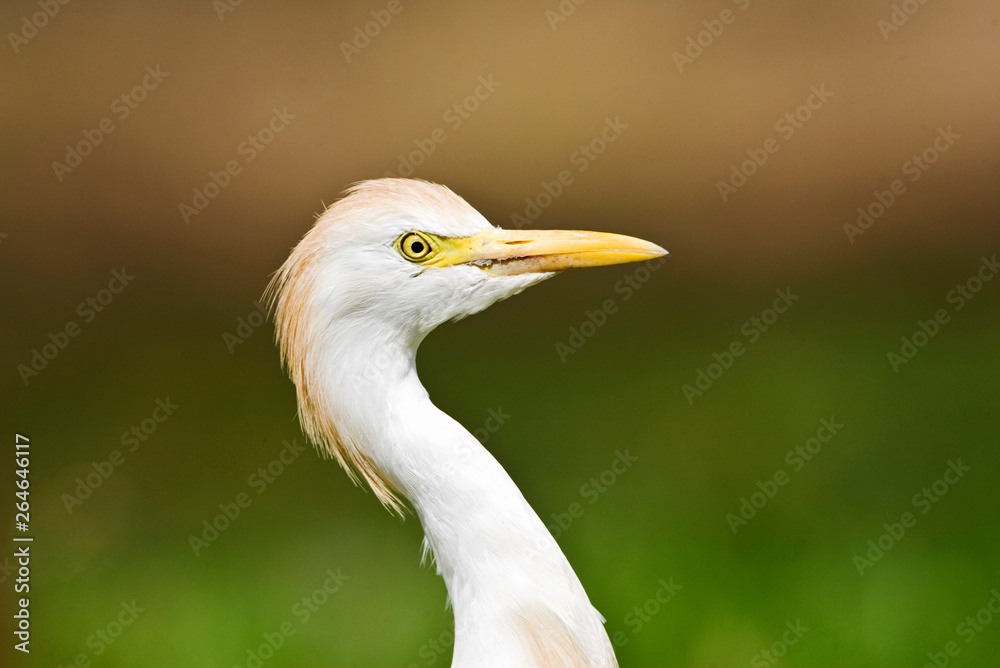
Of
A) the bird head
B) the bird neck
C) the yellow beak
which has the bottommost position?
the bird neck

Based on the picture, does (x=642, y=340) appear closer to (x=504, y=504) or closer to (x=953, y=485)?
(x=953, y=485)

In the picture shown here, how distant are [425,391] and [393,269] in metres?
0.15

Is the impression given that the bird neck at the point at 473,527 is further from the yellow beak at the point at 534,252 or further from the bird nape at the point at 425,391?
the yellow beak at the point at 534,252

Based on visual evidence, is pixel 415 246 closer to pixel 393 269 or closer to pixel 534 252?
pixel 393 269

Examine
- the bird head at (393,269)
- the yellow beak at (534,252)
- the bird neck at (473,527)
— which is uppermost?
the yellow beak at (534,252)

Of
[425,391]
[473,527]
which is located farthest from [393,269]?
[473,527]

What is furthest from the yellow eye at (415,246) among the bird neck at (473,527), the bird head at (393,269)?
the bird neck at (473,527)

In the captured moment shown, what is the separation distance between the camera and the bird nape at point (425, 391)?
88 centimetres

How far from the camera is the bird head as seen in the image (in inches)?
36.3

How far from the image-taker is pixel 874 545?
2150 millimetres

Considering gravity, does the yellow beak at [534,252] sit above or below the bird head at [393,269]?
above

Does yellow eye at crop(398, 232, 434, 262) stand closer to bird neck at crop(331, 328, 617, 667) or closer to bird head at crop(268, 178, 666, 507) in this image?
bird head at crop(268, 178, 666, 507)

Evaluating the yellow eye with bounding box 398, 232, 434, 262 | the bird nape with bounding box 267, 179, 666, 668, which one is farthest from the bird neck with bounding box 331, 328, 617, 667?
the yellow eye with bounding box 398, 232, 434, 262

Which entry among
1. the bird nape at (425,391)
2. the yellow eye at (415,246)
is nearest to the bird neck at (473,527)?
the bird nape at (425,391)
